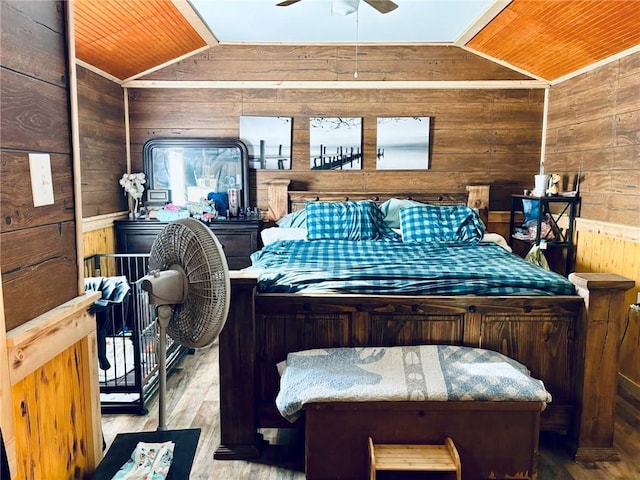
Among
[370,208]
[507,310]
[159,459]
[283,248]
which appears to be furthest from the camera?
[370,208]

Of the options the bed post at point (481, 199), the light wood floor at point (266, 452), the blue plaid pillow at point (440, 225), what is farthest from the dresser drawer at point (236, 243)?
the bed post at point (481, 199)

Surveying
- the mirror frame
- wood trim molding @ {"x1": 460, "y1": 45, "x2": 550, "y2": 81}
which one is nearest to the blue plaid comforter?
the mirror frame

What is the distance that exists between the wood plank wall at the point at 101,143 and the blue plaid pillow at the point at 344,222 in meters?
1.71

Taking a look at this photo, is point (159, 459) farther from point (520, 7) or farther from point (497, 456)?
point (520, 7)

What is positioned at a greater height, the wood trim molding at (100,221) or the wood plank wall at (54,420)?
the wood trim molding at (100,221)

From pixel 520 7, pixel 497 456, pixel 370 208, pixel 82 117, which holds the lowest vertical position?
pixel 497 456

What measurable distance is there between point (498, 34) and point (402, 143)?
1177 millimetres

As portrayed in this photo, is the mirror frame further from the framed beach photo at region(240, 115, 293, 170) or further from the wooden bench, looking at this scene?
the wooden bench

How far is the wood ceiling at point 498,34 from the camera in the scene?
10.1ft

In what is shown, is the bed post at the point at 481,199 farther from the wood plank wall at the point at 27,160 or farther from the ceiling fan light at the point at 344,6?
the wood plank wall at the point at 27,160

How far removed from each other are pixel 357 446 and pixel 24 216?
1.49 metres

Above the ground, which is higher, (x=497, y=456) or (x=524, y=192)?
(x=524, y=192)

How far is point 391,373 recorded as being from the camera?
7.03 ft

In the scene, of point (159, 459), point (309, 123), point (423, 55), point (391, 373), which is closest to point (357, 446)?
point (391, 373)
